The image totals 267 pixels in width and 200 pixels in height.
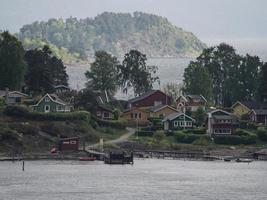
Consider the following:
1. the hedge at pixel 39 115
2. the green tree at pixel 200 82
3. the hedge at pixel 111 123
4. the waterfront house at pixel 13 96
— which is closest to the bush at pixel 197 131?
the hedge at pixel 111 123

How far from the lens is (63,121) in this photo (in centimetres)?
11069

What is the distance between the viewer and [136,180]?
83.2m

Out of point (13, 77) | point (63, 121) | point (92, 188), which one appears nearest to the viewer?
point (92, 188)

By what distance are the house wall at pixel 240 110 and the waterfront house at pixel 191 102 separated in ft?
14.3

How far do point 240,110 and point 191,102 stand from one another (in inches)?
337

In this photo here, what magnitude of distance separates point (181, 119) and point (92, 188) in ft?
133

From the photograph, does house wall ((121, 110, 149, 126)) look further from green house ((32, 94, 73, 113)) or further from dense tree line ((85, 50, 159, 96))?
dense tree line ((85, 50, 159, 96))

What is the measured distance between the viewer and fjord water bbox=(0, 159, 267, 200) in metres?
73.6

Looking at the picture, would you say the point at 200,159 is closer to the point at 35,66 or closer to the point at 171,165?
the point at 171,165

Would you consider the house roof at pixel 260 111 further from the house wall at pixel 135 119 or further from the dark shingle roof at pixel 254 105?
the house wall at pixel 135 119

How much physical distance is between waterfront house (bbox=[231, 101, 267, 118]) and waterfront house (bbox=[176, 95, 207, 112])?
14.6 feet

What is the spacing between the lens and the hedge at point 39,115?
4345 inches

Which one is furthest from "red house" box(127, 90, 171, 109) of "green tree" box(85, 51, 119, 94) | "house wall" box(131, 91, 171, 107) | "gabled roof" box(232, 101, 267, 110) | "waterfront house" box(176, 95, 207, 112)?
"gabled roof" box(232, 101, 267, 110)

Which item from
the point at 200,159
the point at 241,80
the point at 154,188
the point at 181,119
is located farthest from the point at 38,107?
the point at 154,188
